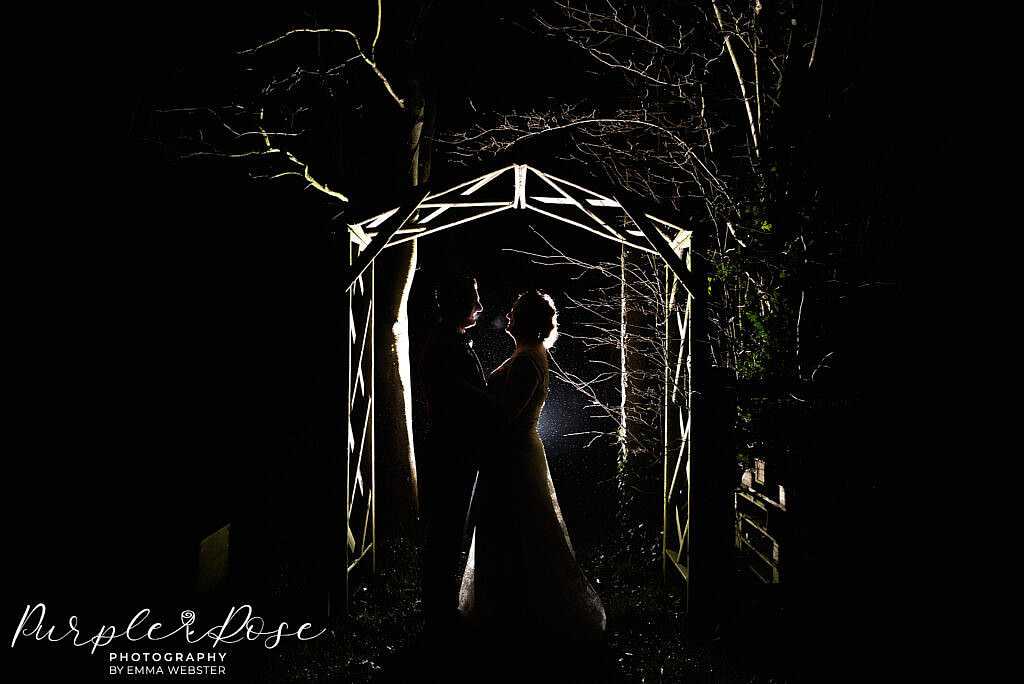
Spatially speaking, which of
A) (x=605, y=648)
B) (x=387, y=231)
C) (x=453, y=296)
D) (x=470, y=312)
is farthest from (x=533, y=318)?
(x=605, y=648)

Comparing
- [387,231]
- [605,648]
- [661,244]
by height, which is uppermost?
[387,231]

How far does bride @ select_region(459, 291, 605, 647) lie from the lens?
3641mm

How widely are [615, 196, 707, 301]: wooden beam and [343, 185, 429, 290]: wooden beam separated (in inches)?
49.5

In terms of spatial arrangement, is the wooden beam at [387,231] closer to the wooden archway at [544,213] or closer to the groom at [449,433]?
the wooden archway at [544,213]

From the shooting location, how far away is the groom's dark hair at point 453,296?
3.73 meters

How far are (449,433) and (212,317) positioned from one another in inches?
216

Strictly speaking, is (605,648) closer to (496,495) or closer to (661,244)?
(496,495)

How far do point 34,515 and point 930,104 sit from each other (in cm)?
782

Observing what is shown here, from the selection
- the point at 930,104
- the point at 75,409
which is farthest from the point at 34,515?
the point at 930,104

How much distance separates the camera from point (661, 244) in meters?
3.80

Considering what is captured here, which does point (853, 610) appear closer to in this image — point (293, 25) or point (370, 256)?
point (370, 256)

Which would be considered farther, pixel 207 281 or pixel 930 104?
pixel 207 281

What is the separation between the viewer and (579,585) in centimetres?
378

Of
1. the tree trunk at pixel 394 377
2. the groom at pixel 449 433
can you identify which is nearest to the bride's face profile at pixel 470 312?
the groom at pixel 449 433
